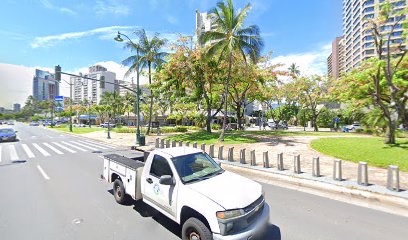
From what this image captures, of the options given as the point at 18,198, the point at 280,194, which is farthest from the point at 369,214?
the point at 18,198

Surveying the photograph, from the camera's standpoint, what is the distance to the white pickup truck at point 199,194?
11.2ft

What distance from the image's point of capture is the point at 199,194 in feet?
12.1

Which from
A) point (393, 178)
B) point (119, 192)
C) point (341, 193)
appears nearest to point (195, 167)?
point (119, 192)

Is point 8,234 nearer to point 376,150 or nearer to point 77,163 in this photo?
point 77,163

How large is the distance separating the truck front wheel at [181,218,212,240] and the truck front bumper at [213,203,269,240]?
149 millimetres

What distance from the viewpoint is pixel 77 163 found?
446 inches

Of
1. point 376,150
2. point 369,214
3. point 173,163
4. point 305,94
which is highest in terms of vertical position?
point 305,94

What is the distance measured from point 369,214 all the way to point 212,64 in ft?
57.6

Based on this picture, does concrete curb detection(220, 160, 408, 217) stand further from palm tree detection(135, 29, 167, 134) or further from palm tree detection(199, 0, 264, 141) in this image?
palm tree detection(135, 29, 167, 134)

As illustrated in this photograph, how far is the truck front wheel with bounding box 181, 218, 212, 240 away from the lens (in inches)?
136

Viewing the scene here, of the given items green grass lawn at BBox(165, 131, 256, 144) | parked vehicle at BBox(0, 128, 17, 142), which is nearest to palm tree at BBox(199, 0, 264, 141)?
green grass lawn at BBox(165, 131, 256, 144)

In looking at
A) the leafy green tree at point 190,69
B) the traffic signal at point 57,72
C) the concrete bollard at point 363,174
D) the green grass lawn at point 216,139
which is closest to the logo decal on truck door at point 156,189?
the concrete bollard at point 363,174

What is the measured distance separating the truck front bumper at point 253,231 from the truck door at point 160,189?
1.16 m

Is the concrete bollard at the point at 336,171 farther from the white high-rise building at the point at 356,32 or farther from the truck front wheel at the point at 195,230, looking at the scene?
the white high-rise building at the point at 356,32
